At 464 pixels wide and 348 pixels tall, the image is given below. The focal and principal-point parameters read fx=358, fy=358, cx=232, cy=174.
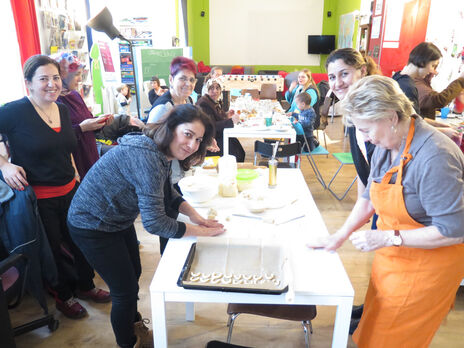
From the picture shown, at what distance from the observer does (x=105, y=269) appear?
153 cm

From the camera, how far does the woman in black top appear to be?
185 centimetres

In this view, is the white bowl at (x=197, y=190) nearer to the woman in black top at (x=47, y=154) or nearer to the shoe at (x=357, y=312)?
the woman in black top at (x=47, y=154)

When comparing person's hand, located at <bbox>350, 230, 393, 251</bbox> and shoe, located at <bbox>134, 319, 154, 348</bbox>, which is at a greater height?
person's hand, located at <bbox>350, 230, 393, 251</bbox>

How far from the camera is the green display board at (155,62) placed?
5.54m

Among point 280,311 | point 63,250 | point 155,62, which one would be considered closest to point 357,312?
point 280,311

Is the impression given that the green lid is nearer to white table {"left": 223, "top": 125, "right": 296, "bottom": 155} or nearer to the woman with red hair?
the woman with red hair

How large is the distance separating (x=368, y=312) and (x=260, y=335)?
77cm

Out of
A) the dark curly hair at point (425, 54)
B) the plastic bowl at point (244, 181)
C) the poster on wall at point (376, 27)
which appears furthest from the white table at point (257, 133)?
the poster on wall at point (376, 27)

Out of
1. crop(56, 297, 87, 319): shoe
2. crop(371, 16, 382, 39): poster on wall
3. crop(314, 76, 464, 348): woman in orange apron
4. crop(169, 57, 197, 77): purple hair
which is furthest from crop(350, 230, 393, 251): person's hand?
crop(371, 16, 382, 39): poster on wall

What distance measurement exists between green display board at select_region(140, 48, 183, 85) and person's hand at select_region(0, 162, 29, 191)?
4062mm

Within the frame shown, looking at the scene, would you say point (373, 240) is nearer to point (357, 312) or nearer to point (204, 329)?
point (357, 312)

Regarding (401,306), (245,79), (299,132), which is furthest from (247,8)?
(401,306)

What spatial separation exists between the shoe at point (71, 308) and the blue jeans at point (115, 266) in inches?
23.4

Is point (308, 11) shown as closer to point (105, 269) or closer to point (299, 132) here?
point (299, 132)
